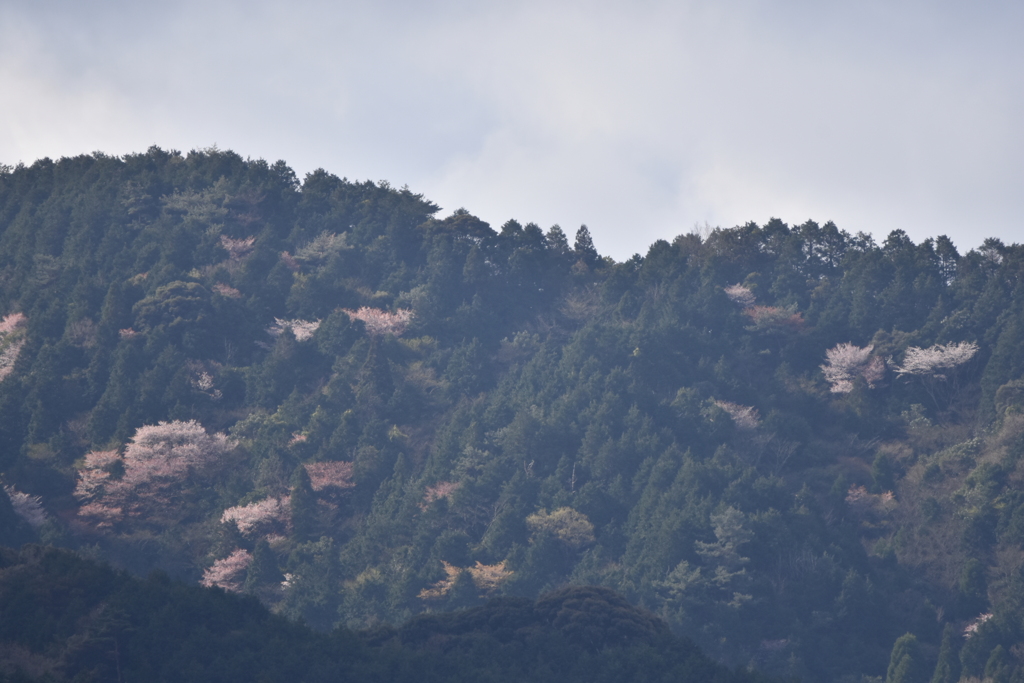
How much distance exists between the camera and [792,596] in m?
36.7

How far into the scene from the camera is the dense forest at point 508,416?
3688cm

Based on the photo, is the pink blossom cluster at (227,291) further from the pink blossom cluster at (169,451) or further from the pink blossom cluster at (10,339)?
the pink blossom cluster at (169,451)

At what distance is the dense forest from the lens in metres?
36.9

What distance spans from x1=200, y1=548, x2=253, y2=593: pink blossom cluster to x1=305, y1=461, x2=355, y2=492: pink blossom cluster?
13.3ft

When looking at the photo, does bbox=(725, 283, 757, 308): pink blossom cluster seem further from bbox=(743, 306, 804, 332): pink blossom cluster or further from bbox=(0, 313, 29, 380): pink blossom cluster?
bbox=(0, 313, 29, 380): pink blossom cluster

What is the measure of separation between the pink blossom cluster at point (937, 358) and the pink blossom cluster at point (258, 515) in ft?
77.2

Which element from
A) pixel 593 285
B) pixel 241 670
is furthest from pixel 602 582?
pixel 593 285

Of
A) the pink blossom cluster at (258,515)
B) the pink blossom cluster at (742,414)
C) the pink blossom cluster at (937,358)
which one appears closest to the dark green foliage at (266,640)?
the pink blossom cluster at (258,515)

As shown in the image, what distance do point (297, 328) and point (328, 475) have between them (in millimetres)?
9291

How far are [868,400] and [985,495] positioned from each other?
27.3 feet

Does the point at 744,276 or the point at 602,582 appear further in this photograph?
the point at 744,276

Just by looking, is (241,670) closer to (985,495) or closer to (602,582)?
(602,582)

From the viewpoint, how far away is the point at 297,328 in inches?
1961

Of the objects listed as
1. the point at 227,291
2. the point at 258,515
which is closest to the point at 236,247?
the point at 227,291
